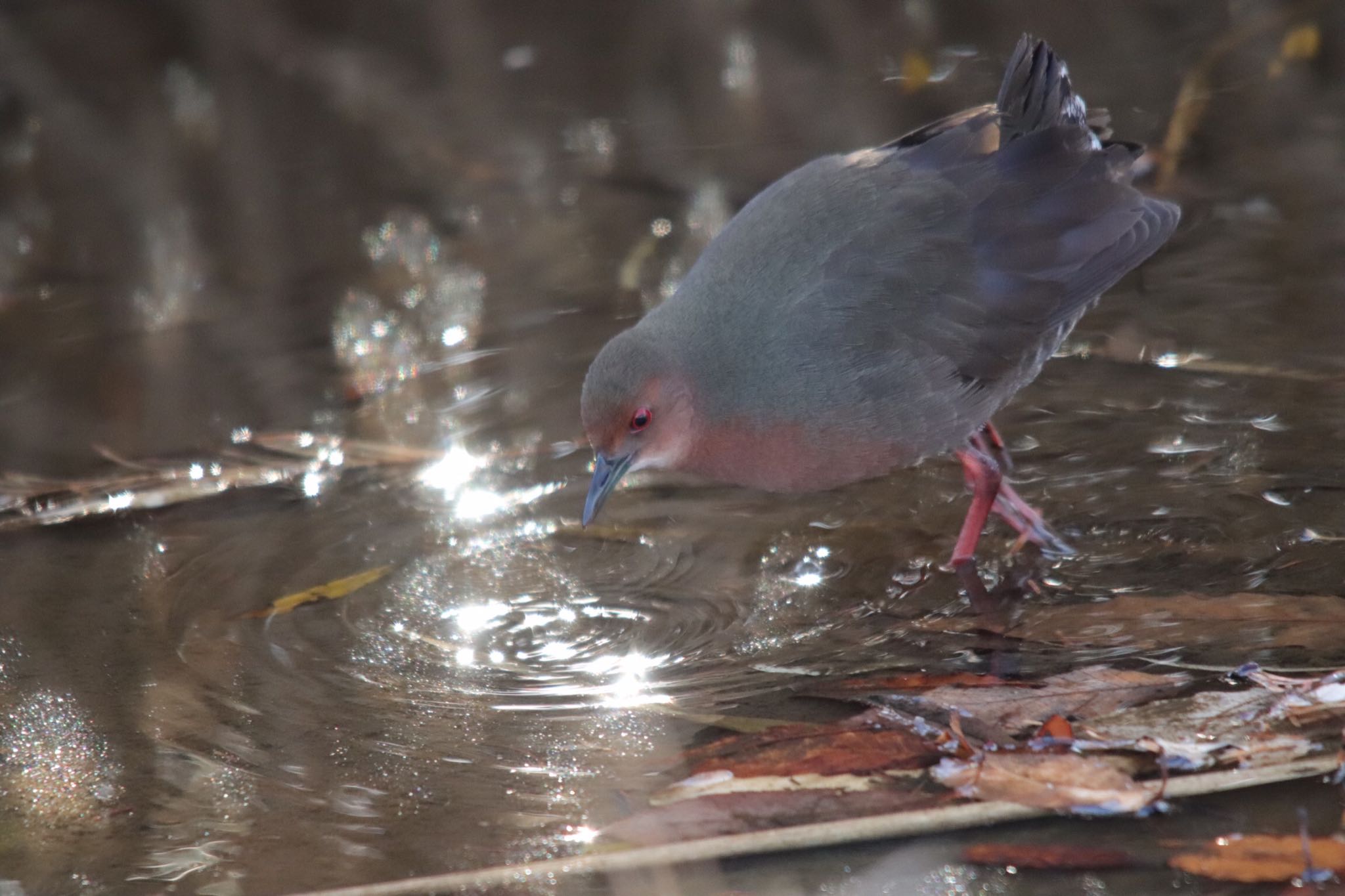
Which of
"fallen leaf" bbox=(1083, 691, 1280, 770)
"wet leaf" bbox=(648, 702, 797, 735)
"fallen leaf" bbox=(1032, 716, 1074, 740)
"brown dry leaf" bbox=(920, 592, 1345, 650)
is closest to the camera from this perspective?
"fallen leaf" bbox=(1083, 691, 1280, 770)

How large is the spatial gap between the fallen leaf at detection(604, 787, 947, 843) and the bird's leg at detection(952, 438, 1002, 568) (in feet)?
4.23

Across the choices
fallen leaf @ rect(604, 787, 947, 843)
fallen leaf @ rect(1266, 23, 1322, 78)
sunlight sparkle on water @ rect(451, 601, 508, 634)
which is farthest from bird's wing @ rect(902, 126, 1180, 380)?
fallen leaf @ rect(1266, 23, 1322, 78)

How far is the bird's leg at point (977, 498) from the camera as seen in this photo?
390 cm

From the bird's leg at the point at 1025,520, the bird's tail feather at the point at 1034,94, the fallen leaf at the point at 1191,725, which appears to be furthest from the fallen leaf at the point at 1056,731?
the bird's tail feather at the point at 1034,94

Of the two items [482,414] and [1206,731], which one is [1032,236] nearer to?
[1206,731]

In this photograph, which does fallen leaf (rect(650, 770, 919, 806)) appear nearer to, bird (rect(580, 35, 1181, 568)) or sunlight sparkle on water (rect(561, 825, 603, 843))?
sunlight sparkle on water (rect(561, 825, 603, 843))

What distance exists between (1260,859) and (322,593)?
239cm

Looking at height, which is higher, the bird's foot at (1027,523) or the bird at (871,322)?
the bird at (871,322)

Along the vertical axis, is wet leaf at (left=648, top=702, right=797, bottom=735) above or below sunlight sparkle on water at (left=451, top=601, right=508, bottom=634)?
below

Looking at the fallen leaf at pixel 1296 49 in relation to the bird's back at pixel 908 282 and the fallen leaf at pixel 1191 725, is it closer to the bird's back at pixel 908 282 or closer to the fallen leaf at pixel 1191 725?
the bird's back at pixel 908 282

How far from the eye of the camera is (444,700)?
3.27 meters

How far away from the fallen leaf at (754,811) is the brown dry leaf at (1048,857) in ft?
0.44

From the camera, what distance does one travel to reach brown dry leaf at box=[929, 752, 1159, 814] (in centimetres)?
256

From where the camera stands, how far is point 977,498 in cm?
401
